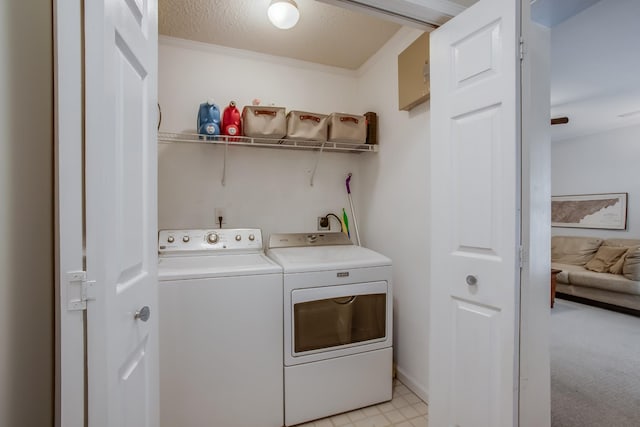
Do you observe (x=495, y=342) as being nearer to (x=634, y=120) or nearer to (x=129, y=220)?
(x=129, y=220)

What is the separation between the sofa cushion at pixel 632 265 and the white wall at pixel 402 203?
3118mm

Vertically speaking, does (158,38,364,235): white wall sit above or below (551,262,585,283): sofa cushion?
above

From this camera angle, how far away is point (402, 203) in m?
2.12

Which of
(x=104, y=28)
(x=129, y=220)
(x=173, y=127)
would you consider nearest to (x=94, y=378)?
(x=129, y=220)

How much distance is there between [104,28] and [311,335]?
1613mm

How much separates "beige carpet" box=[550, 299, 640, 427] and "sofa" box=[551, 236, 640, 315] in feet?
0.70

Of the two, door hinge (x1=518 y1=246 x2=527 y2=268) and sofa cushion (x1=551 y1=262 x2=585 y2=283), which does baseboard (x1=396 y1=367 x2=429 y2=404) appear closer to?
door hinge (x1=518 y1=246 x2=527 y2=268)

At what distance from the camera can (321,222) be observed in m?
2.58

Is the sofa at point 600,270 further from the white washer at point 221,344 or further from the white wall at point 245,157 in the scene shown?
the white washer at point 221,344

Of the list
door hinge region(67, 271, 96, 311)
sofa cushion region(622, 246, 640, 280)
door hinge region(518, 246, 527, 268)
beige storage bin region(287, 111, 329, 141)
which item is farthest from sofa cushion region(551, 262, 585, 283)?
door hinge region(67, 271, 96, 311)

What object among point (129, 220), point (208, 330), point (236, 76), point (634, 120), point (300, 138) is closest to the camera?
point (129, 220)

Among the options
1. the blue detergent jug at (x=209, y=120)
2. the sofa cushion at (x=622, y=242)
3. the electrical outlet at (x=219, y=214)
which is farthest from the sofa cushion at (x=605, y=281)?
the blue detergent jug at (x=209, y=120)

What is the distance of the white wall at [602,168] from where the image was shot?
3.35 meters

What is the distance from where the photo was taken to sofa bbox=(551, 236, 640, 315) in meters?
3.27
